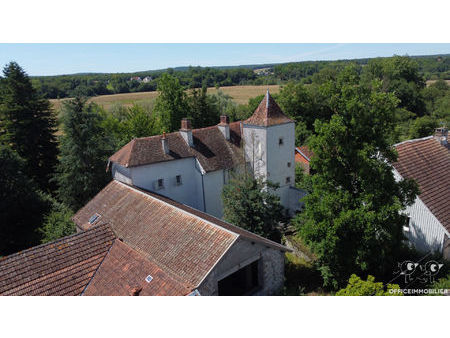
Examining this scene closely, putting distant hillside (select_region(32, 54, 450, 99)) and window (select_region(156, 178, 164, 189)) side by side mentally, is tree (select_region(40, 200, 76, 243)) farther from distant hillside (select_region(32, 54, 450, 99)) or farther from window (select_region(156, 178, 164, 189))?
distant hillside (select_region(32, 54, 450, 99))

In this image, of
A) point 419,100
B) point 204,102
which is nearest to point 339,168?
point 204,102

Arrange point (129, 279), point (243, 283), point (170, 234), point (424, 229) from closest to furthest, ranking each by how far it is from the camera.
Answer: point (129, 279), point (170, 234), point (243, 283), point (424, 229)

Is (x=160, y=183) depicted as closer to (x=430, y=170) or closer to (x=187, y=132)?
(x=187, y=132)

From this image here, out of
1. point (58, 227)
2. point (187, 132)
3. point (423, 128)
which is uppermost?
point (187, 132)

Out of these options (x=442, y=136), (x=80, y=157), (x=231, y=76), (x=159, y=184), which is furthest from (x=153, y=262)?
(x=231, y=76)

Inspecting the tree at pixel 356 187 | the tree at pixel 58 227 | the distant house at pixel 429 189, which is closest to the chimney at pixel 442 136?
the distant house at pixel 429 189

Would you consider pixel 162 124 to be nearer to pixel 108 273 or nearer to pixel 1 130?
pixel 1 130

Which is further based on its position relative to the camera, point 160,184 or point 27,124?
point 27,124
